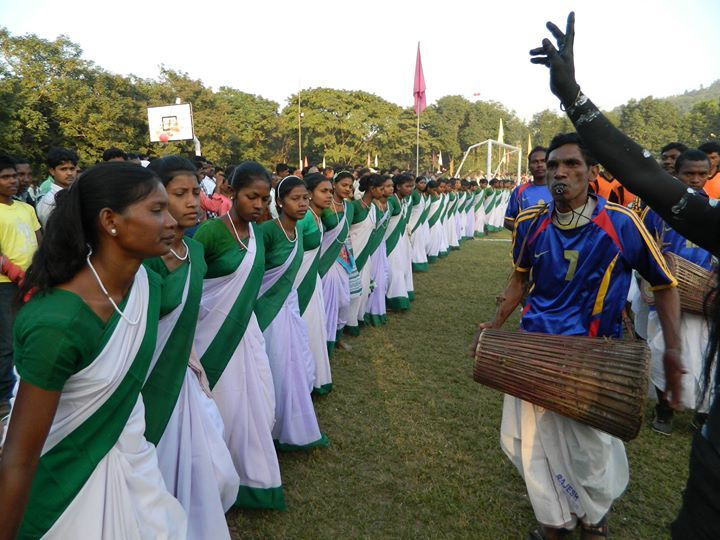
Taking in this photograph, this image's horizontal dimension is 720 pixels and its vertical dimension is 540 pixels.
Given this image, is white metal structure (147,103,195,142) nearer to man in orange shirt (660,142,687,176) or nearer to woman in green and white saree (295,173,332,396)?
woman in green and white saree (295,173,332,396)

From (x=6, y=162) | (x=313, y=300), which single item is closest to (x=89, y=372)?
(x=313, y=300)

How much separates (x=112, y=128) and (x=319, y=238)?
1103 inches

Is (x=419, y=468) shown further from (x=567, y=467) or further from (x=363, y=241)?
(x=363, y=241)

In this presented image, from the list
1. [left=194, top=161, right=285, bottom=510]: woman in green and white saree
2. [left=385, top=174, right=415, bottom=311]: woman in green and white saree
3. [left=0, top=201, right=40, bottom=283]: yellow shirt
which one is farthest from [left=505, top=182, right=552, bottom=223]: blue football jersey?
[left=0, top=201, right=40, bottom=283]: yellow shirt

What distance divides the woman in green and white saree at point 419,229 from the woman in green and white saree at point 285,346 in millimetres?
7016

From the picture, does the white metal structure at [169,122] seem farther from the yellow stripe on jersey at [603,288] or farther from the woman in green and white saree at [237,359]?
the yellow stripe on jersey at [603,288]

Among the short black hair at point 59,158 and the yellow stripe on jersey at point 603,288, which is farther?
the short black hair at point 59,158

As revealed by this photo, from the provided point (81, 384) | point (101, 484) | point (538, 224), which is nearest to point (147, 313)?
point (81, 384)

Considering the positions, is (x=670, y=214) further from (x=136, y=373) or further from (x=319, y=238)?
(x=319, y=238)

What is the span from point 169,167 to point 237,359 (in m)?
1.16

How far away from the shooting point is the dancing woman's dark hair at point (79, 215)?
1.72 m

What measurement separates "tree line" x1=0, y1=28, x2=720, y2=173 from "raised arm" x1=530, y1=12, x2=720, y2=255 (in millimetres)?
26227

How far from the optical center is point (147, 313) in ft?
6.61

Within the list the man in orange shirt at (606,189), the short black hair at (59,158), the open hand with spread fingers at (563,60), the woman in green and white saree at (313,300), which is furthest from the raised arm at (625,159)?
the short black hair at (59,158)
